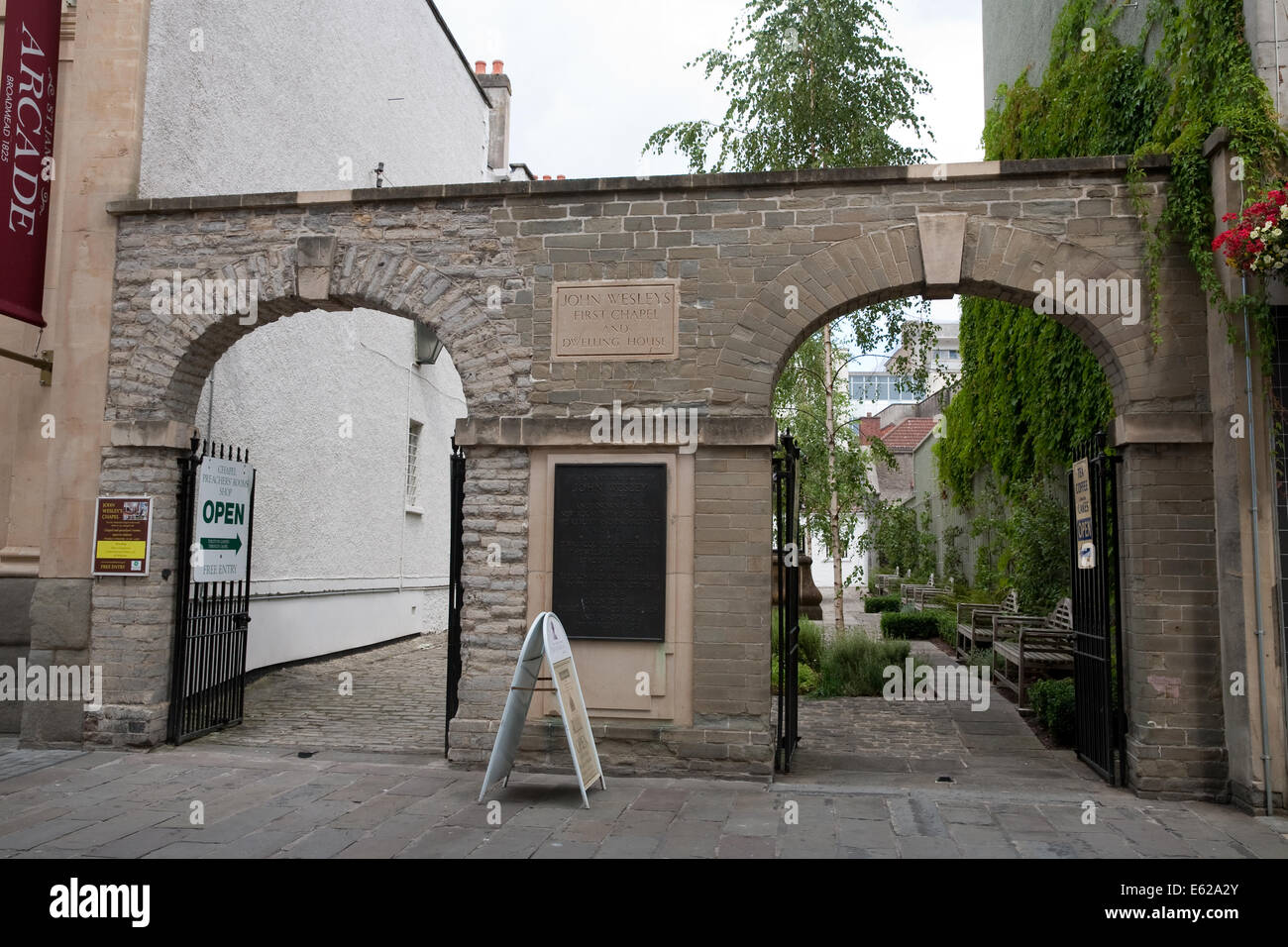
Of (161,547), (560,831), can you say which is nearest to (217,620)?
(161,547)

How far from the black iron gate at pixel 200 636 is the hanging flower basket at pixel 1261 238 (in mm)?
8021

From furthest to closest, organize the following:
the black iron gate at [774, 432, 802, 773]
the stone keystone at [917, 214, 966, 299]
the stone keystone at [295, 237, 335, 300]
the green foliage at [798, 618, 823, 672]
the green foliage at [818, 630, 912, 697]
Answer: the green foliage at [798, 618, 823, 672]
the green foliage at [818, 630, 912, 697]
the stone keystone at [295, 237, 335, 300]
the black iron gate at [774, 432, 802, 773]
the stone keystone at [917, 214, 966, 299]

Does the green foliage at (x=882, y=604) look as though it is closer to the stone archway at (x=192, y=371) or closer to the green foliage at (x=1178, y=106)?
the green foliage at (x=1178, y=106)

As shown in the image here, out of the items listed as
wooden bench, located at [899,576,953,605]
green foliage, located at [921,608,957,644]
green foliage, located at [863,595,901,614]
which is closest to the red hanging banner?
green foliage, located at [921,608,957,644]

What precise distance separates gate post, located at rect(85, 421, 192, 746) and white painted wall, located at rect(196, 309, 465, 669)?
2198mm

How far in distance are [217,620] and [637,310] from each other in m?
4.84

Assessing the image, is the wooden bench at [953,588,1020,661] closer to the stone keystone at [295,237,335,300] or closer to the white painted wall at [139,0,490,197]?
the stone keystone at [295,237,335,300]

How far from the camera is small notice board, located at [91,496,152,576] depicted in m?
→ 8.16

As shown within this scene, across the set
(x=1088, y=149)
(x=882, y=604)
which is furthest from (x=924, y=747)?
(x=882, y=604)

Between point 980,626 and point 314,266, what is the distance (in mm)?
10308

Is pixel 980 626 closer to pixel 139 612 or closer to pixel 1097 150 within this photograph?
pixel 1097 150

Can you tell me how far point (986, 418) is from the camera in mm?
14945

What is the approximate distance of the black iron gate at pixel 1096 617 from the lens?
7.07m
